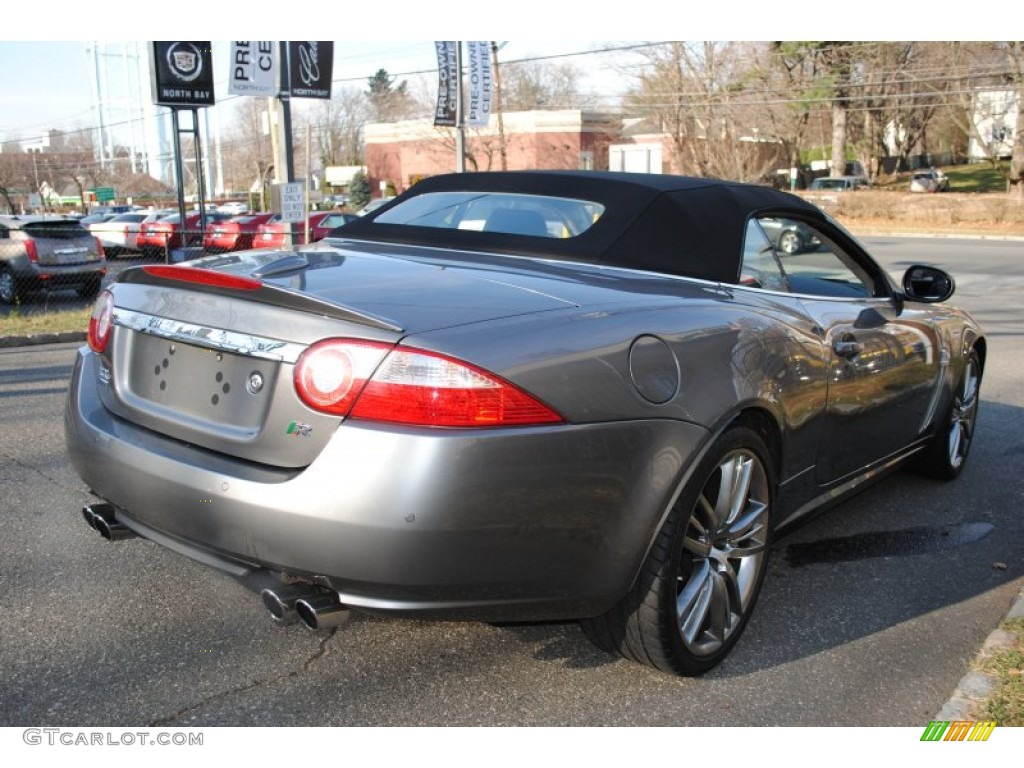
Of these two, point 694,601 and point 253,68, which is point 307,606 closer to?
point 694,601

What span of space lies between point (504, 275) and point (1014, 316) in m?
12.1

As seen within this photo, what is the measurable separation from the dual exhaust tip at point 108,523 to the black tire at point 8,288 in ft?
43.1

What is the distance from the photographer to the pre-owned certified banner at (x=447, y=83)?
843 inches

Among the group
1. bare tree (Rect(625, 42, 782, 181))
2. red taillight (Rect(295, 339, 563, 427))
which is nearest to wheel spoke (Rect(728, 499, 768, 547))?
red taillight (Rect(295, 339, 563, 427))

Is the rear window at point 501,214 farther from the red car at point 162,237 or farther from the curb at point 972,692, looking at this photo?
the red car at point 162,237

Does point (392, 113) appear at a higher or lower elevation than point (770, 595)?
higher

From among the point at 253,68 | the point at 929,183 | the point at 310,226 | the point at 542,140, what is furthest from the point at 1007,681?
the point at 929,183

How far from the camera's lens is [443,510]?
92.1 inches

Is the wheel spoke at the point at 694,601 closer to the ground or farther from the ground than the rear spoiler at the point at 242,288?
closer to the ground

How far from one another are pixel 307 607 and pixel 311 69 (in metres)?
13.0

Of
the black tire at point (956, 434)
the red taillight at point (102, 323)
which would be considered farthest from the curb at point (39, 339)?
the black tire at point (956, 434)

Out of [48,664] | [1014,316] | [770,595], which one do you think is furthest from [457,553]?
[1014,316]

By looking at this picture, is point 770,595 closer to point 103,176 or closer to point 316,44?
point 316,44

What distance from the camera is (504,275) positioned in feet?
10.2
